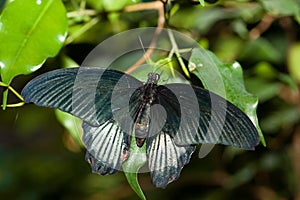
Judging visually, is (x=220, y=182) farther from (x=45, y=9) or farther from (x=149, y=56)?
(x=45, y=9)

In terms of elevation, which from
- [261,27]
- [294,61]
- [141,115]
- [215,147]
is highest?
[141,115]

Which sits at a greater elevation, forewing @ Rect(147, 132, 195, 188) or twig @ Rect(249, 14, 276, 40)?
forewing @ Rect(147, 132, 195, 188)

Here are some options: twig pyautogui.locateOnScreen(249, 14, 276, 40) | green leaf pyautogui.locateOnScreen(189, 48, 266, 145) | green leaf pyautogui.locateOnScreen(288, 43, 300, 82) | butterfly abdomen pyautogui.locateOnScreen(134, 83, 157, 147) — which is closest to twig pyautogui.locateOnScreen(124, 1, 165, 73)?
green leaf pyautogui.locateOnScreen(189, 48, 266, 145)

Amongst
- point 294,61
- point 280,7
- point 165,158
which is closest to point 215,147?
point 294,61

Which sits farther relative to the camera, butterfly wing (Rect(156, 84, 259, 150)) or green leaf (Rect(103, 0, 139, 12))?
green leaf (Rect(103, 0, 139, 12))

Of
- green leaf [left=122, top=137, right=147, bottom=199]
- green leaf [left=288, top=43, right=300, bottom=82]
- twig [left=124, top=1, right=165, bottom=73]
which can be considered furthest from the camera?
green leaf [left=288, top=43, right=300, bottom=82]

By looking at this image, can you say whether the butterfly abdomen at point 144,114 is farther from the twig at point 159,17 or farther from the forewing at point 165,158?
the twig at point 159,17

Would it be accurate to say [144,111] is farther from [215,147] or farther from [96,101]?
[215,147]

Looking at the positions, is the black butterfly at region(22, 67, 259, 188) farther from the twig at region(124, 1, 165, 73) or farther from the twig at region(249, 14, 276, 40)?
the twig at region(249, 14, 276, 40)
